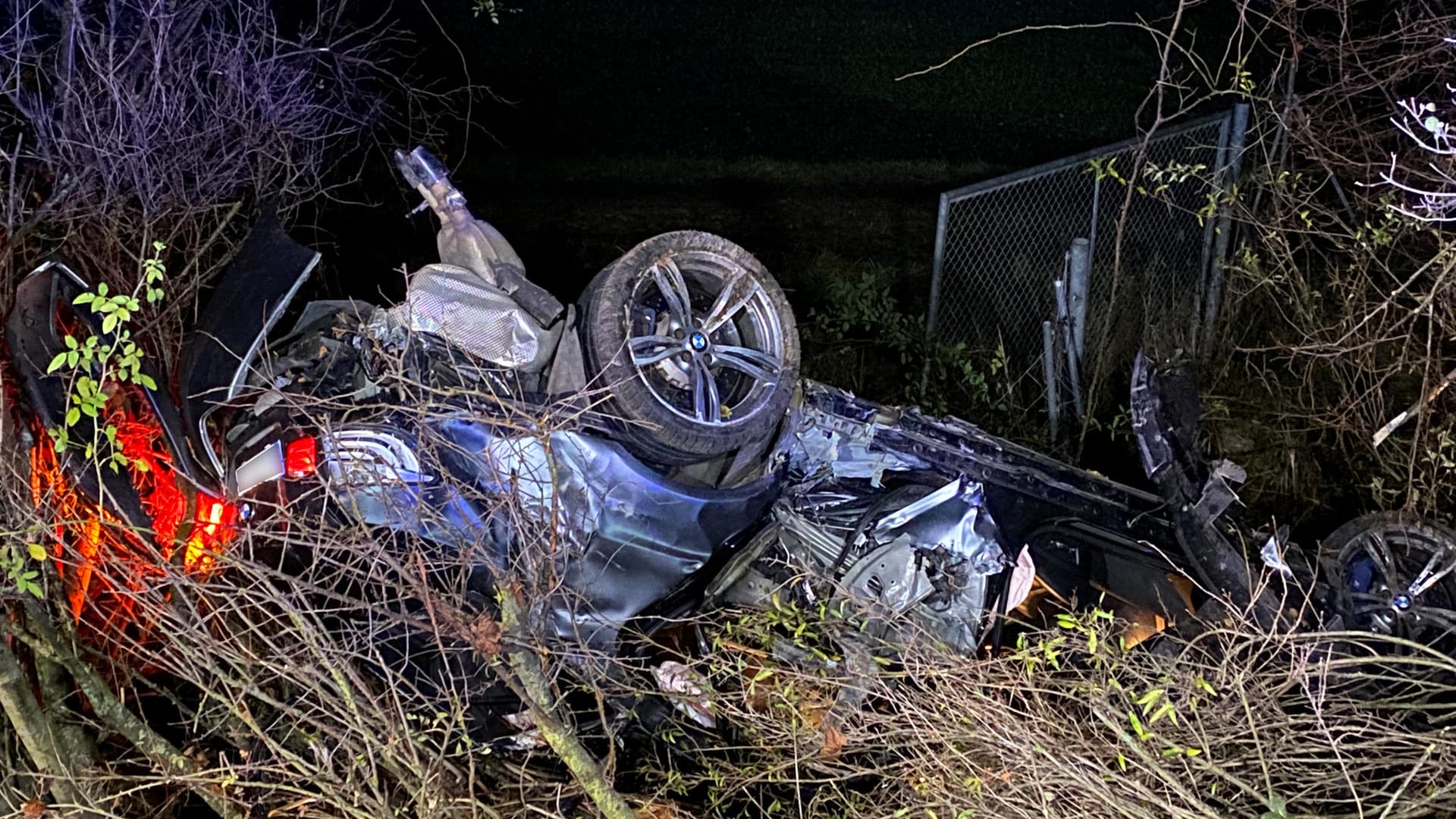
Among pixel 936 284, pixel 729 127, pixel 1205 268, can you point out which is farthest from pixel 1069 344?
pixel 729 127

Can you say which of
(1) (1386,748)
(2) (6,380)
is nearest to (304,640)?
(2) (6,380)

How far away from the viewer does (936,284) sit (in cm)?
670

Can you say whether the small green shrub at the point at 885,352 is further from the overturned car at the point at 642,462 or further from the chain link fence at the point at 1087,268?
the overturned car at the point at 642,462

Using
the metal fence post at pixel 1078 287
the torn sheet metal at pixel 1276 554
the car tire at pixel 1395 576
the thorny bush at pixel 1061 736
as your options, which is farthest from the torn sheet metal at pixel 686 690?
the metal fence post at pixel 1078 287

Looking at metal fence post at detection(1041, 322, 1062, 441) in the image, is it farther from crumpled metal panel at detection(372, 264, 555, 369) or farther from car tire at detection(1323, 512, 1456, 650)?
crumpled metal panel at detection(372, 264, 555, 369)

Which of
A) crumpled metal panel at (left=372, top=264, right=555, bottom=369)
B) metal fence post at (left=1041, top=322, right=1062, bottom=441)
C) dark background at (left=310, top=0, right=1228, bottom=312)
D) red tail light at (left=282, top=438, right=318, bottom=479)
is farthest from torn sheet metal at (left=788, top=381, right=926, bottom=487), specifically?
dark background at (left=310, top=0, right=1228, bottom=312)

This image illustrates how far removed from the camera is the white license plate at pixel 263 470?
3850 millimetres

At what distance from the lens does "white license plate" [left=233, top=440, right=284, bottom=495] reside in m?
3.85

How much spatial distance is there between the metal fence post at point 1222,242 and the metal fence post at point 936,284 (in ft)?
5.23

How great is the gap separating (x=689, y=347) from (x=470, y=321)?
0.80 meters

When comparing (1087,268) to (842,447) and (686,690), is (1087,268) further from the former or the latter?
(686,690)

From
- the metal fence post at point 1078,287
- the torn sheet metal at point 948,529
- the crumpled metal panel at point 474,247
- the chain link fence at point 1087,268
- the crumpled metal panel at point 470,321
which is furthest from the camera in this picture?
the chain link fence at point 1087,268

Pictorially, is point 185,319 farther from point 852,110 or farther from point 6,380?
point 852,110

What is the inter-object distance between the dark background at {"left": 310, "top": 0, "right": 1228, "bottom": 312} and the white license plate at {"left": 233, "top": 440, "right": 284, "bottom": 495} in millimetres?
2958
